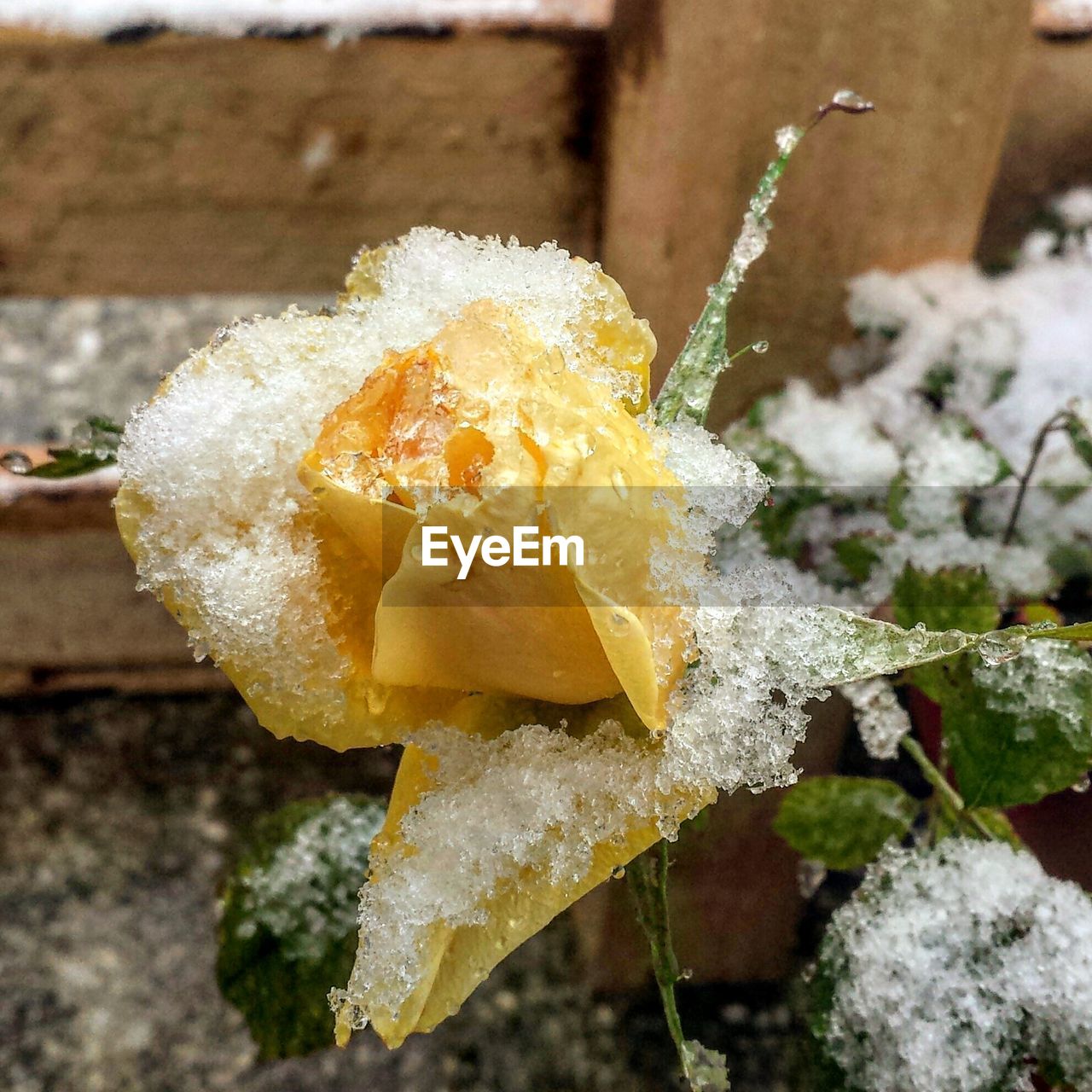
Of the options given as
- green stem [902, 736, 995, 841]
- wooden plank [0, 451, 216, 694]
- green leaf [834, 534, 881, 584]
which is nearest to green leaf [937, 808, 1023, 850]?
green stem [902, 736, 995, 841]

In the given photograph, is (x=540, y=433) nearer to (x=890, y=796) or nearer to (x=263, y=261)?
(x=890, y=796)

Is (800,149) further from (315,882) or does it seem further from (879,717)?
(315,882)

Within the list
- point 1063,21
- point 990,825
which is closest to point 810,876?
point 990,825

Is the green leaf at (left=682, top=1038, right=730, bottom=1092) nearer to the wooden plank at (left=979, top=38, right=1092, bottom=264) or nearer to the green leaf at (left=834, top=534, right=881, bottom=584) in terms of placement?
the green leaf at (left=834, top=534, right=881, bottom=584)

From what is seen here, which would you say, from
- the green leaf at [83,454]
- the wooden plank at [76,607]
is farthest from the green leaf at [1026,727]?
the wooden plank at [76,607]

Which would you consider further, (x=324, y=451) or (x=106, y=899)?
(x=106, y=899)

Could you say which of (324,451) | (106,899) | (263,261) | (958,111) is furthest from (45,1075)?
(958,111)
